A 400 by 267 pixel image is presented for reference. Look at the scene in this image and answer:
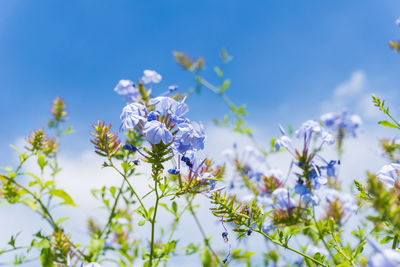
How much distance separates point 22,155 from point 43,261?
2.53 feet

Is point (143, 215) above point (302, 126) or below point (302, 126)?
below

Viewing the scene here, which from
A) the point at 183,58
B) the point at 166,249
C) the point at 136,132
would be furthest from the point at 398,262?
the point at 183,58

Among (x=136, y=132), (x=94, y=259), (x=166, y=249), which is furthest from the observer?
(x=136, y=132)

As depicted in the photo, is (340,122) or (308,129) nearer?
(308,129)

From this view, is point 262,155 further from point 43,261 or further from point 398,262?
point 398,262

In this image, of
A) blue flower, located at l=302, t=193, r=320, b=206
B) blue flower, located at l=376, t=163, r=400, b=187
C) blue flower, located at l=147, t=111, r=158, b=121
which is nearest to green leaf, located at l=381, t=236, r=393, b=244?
blue flower, located at l=376, t=163, r=400, b=187

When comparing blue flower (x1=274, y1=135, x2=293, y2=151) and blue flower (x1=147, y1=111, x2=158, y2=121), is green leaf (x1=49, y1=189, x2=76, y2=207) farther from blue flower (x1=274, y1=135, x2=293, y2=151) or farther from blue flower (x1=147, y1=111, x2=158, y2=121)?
blue flower (x1=274, y1=135, x2=293, y2=151)

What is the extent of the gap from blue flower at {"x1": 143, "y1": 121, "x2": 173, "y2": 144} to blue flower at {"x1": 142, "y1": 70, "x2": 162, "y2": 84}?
131cm

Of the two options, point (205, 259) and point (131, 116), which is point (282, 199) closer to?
point (205, 259)

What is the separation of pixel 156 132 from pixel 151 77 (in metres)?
1.36

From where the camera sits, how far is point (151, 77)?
2602 millimetres

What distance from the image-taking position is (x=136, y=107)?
1.47 m

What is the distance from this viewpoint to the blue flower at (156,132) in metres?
1.33

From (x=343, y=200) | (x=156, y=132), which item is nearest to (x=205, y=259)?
(x=156, y=132)
